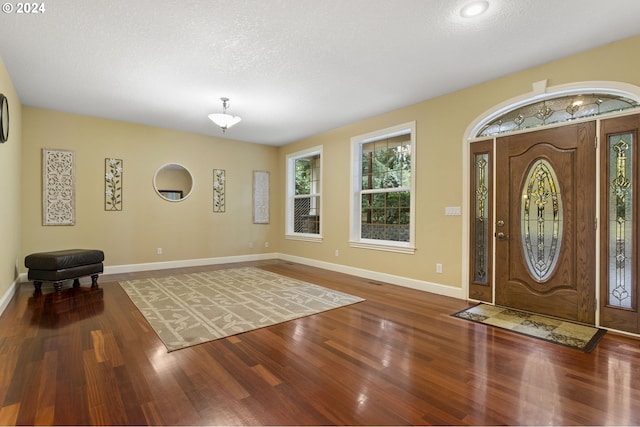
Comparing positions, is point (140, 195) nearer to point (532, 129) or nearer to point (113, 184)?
point (113, 184)

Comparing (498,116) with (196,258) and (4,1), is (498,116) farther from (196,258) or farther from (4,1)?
(196,258)

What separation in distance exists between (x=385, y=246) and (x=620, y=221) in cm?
274

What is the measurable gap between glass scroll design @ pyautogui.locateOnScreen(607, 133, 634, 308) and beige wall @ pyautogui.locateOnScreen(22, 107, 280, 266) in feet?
19.6

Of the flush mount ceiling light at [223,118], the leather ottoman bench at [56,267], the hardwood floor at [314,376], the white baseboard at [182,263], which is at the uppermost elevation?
the flush mount ceiling light at [223,118]

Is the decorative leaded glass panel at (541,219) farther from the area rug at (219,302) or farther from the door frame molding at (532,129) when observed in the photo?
the area rug at (219,302)

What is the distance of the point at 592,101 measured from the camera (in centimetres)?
307

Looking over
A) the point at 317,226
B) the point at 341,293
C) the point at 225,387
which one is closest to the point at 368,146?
the point at 317,226

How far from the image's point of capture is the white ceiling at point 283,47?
246cm

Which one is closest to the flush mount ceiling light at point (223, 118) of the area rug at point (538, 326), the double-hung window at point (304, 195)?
the double-hung window at point (304, 195)

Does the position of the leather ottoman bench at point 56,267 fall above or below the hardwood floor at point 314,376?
above

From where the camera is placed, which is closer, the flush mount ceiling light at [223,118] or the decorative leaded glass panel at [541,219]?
the decorative leaded glass panel at [541,219]

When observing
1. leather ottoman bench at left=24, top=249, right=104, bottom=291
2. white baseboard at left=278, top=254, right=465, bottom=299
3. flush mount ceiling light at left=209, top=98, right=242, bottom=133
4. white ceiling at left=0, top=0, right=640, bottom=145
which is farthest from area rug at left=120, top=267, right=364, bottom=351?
white ceiling at left=0, top=0, right=640, bottom=145

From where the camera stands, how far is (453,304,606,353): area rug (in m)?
2.62

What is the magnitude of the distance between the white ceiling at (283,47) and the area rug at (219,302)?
266 cm
